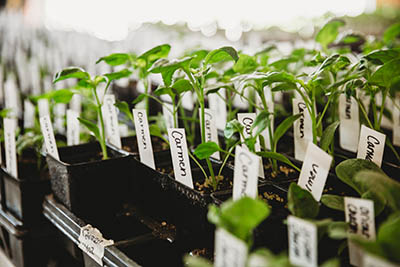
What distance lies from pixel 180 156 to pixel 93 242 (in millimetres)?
276

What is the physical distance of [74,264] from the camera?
4.26ft

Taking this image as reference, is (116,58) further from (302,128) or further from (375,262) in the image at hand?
(375,262)

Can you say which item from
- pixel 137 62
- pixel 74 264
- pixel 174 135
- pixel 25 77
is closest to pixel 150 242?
pixel 174 135

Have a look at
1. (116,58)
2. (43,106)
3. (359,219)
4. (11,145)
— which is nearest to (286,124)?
(359,219)

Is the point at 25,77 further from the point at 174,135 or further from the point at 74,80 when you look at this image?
the point at 174,135

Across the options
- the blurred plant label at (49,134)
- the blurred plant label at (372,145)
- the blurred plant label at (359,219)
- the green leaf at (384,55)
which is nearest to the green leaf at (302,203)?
the blurred plant label at (359,219)

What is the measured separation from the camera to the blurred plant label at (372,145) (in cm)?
101

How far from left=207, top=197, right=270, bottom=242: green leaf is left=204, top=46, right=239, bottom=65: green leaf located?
0.45 m

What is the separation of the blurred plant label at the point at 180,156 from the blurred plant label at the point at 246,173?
22cm

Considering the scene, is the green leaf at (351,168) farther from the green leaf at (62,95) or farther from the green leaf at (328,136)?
the green leaf at (62,95)

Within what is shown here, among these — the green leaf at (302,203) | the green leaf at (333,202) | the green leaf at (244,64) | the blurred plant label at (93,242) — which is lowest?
the blurred plant label at (93,242)

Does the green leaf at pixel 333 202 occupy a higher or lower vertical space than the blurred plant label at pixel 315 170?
lower

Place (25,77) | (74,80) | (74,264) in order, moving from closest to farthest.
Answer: (74,264), (25,77), (74,80)

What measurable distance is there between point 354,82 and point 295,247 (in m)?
0.53
